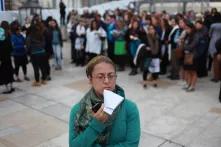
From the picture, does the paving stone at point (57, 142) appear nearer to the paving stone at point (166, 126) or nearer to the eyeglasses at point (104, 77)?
the paving stone at point (166, 126)

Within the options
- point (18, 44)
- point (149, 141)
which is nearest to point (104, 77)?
point (149, 141)

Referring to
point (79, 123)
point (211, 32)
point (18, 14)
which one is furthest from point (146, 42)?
point (18, 14)

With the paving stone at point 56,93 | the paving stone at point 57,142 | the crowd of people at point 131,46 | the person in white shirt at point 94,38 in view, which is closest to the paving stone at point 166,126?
the paving stone at point 57,142

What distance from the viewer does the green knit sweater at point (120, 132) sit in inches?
79.0

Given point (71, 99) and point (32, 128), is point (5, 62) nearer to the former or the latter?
point (71, 99)

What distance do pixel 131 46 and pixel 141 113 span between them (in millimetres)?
3551

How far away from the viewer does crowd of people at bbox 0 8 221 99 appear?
25.9 ft

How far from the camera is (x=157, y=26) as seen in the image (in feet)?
30.9

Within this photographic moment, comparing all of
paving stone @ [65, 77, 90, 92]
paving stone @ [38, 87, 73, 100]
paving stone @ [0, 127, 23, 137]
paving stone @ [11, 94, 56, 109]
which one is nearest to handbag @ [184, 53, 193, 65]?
paving stone @ [65, 77, 90, 92]

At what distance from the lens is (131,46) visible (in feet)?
31.6

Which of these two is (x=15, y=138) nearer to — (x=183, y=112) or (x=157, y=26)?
(x=183, y=112)

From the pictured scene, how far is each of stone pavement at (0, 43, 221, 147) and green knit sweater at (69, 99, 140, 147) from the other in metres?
2.96

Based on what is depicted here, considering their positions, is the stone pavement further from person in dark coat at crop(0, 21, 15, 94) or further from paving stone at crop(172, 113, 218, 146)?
person in dark coat at crop(0, 21, 15, 94)

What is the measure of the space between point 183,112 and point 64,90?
3.16 metres
